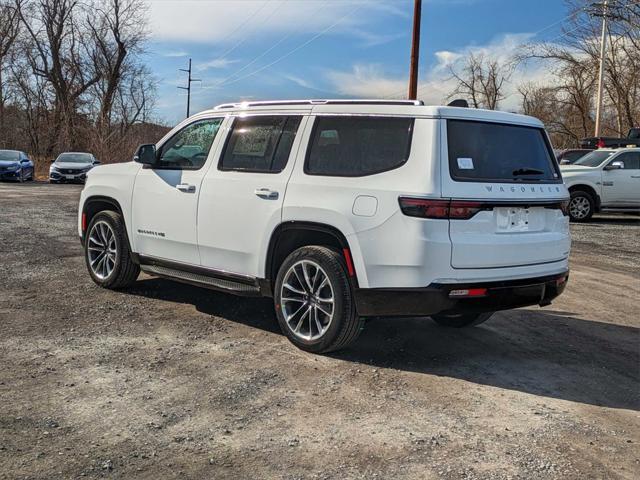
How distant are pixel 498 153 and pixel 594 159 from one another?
41.0 feet

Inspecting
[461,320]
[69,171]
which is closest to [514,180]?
[461,320]

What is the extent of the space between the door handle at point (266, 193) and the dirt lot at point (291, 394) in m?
1.17

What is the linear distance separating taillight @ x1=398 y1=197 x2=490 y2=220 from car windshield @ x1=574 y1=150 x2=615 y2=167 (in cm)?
1273

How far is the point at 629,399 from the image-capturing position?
4.09 m

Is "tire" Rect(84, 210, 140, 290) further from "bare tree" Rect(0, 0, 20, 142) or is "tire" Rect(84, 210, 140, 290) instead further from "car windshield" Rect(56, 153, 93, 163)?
"bare tree" Rect(0, 0, 20, 142)

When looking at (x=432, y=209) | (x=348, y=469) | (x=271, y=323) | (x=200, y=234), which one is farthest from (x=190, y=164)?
(x=348, y=469)

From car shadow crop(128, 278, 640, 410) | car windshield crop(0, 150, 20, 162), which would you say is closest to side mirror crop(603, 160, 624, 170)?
car shadow crop(128, 278, 640, 410)

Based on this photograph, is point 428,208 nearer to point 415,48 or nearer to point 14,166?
point 415,48

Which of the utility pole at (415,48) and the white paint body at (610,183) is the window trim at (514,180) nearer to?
the white paint body at (610,183)

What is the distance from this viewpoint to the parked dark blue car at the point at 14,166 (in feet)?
83.7

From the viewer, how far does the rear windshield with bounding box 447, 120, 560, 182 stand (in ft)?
13.9

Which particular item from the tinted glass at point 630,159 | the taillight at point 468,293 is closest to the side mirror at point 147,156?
the taillight at point 468,293

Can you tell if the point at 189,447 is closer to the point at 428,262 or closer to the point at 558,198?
the point at 428,262

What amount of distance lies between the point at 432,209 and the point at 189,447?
210 cm
